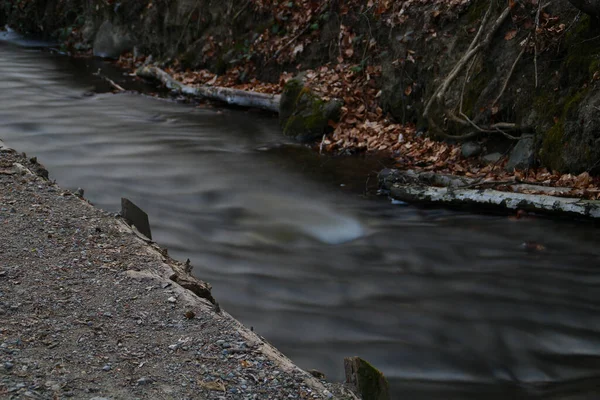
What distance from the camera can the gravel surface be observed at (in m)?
3.35

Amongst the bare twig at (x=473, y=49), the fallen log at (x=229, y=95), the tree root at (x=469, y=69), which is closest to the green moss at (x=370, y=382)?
the tree root at (x=469, y=69)

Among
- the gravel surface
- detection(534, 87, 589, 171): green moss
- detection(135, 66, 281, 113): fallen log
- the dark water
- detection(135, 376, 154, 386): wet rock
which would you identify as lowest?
the dark water

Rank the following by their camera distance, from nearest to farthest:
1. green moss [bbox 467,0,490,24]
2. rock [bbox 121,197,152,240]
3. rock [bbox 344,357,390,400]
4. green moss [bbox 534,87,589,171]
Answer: rock [bbox 344,357,390,400] < rock [bbox 121,197,152,240] < green moss [bbox 534,87,589,171] < green moss [bbox 467,0,490,24]

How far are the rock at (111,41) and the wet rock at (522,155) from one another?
460 inches

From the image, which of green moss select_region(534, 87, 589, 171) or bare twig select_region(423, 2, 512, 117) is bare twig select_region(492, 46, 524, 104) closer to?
bare twig select_region(423, 2, 512, 117)

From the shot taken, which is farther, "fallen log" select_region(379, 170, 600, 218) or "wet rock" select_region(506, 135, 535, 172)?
"wet rock" select_region(506, 135, 535, 172)

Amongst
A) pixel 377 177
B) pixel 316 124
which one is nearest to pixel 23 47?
pixel 316 124

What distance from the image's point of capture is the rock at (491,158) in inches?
345

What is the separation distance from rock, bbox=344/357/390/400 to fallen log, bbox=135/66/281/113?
8856mm

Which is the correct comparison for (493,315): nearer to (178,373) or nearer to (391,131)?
(178,373)

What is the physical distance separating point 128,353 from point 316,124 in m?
7.47

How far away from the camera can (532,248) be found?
6902mm

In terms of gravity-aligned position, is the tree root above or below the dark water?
above

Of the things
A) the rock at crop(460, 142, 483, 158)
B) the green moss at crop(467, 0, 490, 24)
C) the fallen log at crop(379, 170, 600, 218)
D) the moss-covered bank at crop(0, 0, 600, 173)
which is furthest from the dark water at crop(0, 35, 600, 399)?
the green moss at crop(467, 0, 490, 24)
